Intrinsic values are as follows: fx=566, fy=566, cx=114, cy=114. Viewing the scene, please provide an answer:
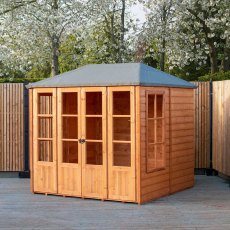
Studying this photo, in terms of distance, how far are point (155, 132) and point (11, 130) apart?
377cm

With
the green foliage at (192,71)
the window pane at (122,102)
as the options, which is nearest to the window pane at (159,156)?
the window pane at (122,102)

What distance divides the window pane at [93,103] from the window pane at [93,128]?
142mm

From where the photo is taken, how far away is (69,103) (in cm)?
1007

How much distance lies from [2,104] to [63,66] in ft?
45.2

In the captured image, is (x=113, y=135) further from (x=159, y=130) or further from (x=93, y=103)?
(x=93, y=103)

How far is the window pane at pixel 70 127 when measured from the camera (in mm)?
9797

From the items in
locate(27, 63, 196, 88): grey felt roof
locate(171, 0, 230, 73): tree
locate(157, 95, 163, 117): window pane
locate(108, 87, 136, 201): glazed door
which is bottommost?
locate(108, 87, 136, 201): glazed door

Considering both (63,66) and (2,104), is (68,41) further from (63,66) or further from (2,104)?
(2,104)

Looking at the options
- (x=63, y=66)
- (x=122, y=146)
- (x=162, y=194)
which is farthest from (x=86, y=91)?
(x=63, y=66)

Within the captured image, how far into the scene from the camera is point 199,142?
12.2 m

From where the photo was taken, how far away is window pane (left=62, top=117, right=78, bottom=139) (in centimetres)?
980

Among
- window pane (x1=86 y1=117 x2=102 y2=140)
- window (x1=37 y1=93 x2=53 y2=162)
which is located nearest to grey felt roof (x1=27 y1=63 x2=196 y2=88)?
window (x1=37 y1=93 x2=53 y2=162)

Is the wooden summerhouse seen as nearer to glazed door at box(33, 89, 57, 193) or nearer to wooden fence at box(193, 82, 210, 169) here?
glazed door at box(33, 89, 57, 193)

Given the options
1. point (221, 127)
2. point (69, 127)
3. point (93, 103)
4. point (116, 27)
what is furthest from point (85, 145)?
point (116, 27)
